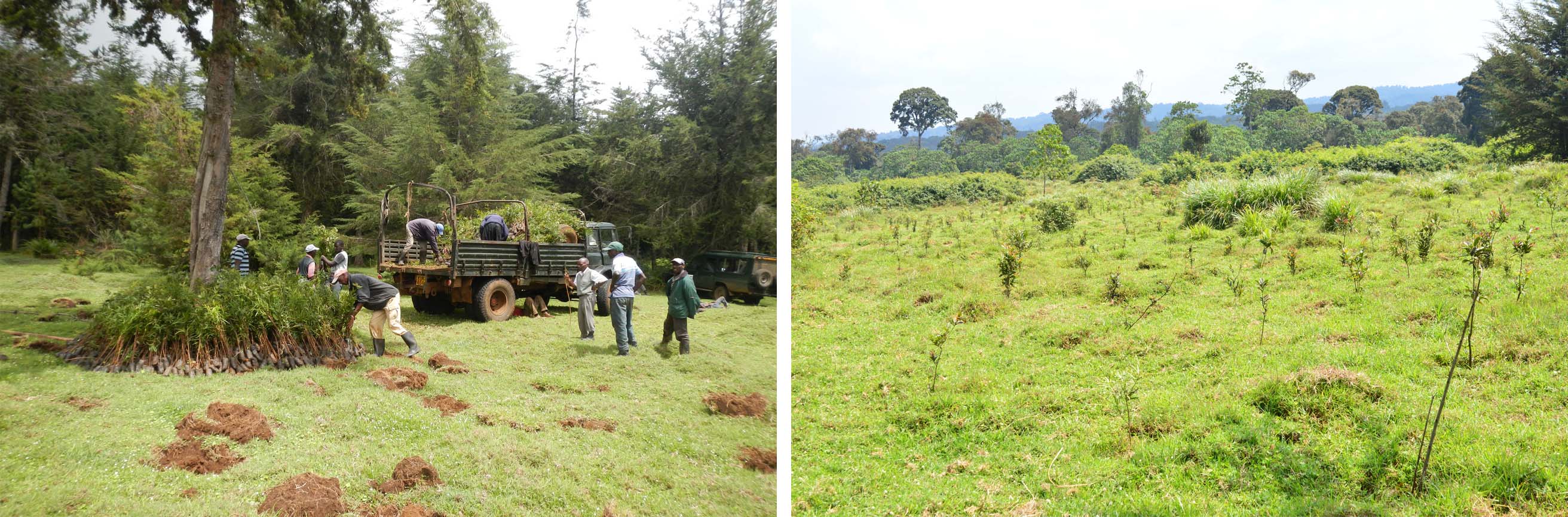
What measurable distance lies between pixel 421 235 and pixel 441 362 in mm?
370

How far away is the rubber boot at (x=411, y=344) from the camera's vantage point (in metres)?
1.90

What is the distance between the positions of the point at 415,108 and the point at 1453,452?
201 inches

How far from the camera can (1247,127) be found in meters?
22.5

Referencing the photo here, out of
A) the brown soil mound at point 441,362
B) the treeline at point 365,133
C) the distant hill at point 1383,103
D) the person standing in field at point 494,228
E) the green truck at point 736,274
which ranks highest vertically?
the distant hill at point 1383,103

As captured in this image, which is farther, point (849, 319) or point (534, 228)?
point (849, 319)

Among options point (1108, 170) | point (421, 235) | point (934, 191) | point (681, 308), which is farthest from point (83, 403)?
point (1108, 170)

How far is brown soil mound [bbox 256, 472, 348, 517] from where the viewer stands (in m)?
1.43

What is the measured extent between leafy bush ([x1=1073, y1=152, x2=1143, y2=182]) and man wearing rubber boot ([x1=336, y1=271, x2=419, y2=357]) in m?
18.5

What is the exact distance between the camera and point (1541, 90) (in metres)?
11.0

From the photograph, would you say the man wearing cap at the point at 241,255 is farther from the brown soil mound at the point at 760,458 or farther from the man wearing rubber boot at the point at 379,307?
the brown soil mound at the point at 760,458

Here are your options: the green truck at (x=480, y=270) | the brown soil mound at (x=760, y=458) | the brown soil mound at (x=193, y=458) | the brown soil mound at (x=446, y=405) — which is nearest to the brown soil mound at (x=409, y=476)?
the brown soil mound at (x=446, y=405)

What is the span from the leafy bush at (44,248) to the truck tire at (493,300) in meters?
0.82

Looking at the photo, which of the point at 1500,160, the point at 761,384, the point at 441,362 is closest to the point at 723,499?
the point at 761,384

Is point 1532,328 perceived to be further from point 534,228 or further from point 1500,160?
point 1500,160
